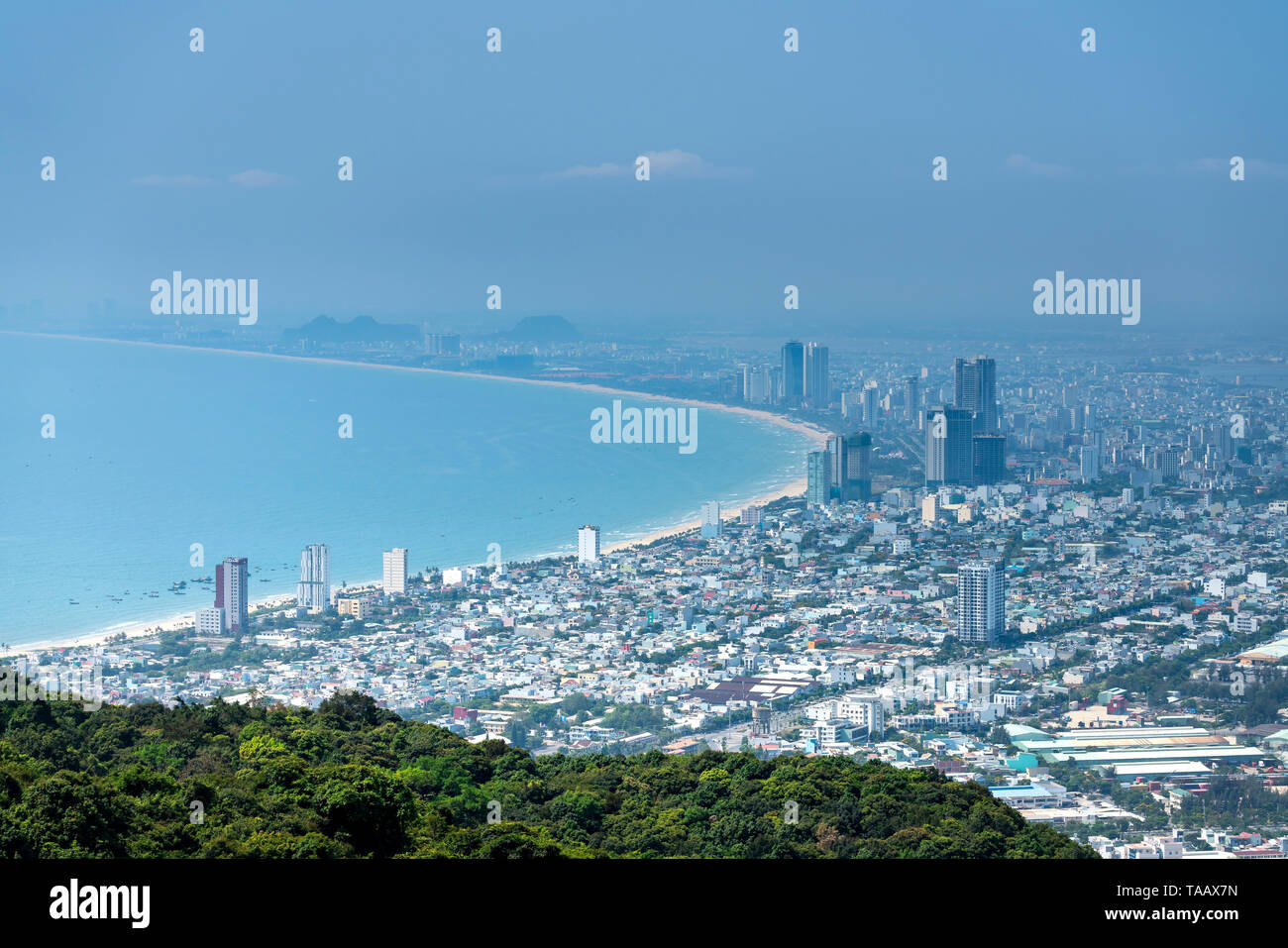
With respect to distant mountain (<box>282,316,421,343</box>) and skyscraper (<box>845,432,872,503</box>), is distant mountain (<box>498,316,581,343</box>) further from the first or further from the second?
skyscraper (<box>845,432,872,503</box>)

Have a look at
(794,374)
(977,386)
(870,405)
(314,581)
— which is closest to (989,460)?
(977,386)

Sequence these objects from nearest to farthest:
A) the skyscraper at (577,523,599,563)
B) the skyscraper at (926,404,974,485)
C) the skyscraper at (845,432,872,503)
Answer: the skyscraper at (577,523,599,563) < the skyscraper at (845,432,872,503) < the skyscraper at (926,404,974,485)

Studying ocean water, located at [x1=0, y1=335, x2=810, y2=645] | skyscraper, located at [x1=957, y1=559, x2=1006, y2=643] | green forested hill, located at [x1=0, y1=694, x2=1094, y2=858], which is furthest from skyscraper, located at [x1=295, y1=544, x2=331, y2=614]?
skyscraper, located at [x1=957, y1=559, x2=1006, y2=643]

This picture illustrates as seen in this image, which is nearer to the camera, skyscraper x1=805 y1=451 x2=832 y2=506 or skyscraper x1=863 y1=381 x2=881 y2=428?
skyscraper x1=805 y1=451 x2=832 y2=506

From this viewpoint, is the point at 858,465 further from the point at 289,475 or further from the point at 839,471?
the point at 289,475
